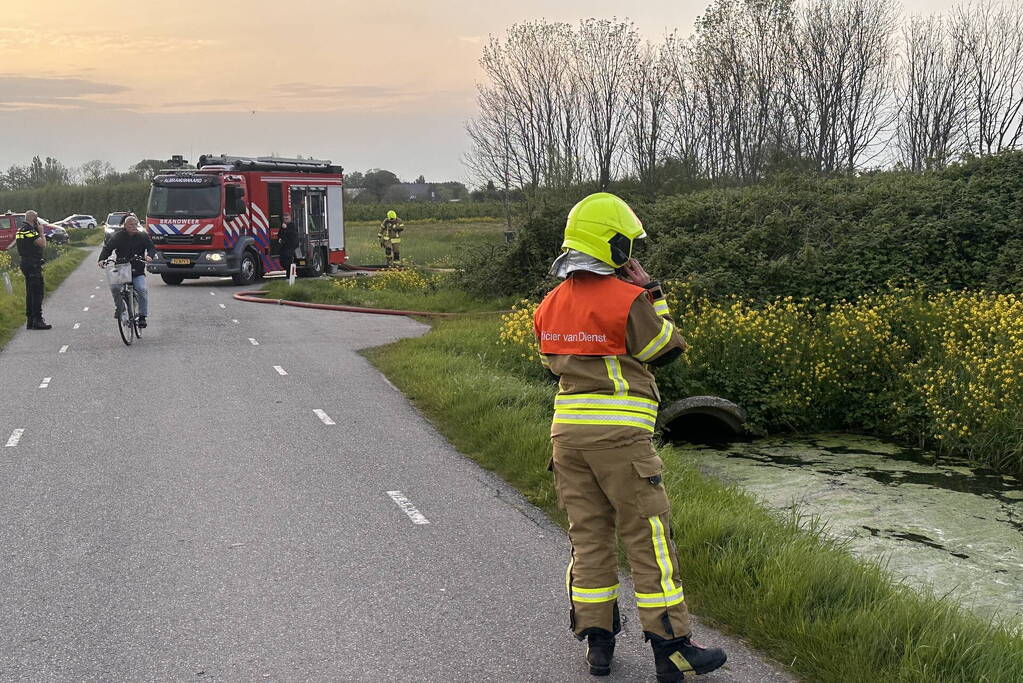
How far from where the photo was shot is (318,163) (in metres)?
31.6

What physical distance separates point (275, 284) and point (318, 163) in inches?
264

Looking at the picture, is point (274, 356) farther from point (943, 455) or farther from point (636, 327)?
point (636, 327)

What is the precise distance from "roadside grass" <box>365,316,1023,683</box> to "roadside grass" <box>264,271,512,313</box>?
1255 cm

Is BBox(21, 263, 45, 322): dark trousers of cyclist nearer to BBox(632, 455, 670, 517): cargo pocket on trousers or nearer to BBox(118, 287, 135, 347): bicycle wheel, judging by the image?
BBox(118, 287, 135, 347): bicycle wheel

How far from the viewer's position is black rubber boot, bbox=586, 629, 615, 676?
4.59 meters

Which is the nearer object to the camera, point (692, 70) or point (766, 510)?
point (766, 510)

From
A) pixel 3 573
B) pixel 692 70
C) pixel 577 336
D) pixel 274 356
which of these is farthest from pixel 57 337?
pixel 692 70

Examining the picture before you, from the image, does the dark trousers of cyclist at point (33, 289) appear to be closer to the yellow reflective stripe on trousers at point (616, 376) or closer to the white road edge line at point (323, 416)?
the white road edge line at point (323, 416)

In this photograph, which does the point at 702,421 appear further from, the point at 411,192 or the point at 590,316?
the point at 411,192

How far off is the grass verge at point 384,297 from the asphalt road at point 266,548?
853 cm

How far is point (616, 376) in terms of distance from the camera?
449 centimetres

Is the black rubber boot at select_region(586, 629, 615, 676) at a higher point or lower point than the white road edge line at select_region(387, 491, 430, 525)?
higher

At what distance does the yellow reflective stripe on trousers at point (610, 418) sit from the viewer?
446 centimetres

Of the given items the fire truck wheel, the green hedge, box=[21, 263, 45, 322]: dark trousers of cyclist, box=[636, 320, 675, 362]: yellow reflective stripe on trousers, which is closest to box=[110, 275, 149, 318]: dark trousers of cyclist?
box=[21, 263, 45, 322]: dark trousers of cyclist
